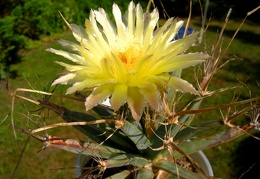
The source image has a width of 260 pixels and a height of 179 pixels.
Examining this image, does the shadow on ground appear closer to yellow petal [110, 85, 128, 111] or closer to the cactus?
the cactus

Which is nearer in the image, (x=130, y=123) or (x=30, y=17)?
(x=130, y=123)

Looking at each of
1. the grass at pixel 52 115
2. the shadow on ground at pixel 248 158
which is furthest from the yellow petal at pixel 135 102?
the shadow on ground at pixel 248 158

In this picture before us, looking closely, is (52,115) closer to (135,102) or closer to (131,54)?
(131,54)

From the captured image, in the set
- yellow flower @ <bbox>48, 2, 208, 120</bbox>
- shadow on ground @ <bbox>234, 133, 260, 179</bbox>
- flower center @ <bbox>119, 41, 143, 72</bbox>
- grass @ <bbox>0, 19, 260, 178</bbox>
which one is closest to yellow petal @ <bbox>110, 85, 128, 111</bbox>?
yellow flower @ <bbox>48, 2, 208, 120</bbox>

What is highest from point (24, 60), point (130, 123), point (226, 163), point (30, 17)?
point (130, 123)

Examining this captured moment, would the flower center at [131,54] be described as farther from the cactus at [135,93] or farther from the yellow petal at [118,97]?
the yellow petal at [118,97]

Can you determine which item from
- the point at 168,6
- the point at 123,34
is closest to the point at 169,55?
the point at 123,34

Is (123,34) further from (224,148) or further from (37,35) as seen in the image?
(37,35)
